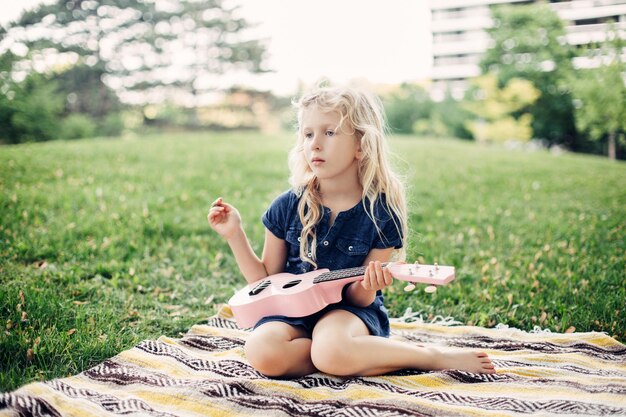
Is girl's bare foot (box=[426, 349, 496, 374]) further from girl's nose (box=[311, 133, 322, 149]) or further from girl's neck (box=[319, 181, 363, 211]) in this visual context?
girl's nose (box=[311, 133, 322, 149])

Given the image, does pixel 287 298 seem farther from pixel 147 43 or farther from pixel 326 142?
pixel 147 43

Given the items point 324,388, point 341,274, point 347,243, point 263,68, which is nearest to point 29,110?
point 263,68

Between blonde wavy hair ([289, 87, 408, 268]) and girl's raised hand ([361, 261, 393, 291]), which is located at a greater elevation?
blonde wavy hair ([289, 87, 408, 268])

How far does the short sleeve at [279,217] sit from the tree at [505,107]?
25.2 metres

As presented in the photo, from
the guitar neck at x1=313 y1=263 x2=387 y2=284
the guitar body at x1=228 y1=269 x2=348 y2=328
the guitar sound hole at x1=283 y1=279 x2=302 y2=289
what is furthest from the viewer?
the guitar sound hole at x1=283 y1=279 x2=302 y2=289

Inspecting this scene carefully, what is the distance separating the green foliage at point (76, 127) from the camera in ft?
60.1

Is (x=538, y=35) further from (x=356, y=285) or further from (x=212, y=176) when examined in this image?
(x=356, y=285)

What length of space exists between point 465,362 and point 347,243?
85cm

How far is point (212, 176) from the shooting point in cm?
757

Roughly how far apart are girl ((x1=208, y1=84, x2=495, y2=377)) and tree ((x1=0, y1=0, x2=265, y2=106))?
15.8 meters

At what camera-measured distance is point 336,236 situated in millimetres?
2809

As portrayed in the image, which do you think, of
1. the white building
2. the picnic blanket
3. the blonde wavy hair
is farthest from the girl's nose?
the white building

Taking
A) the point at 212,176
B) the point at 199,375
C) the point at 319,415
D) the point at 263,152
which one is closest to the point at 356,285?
the point at 319,415

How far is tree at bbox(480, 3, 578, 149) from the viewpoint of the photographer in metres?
24.6
